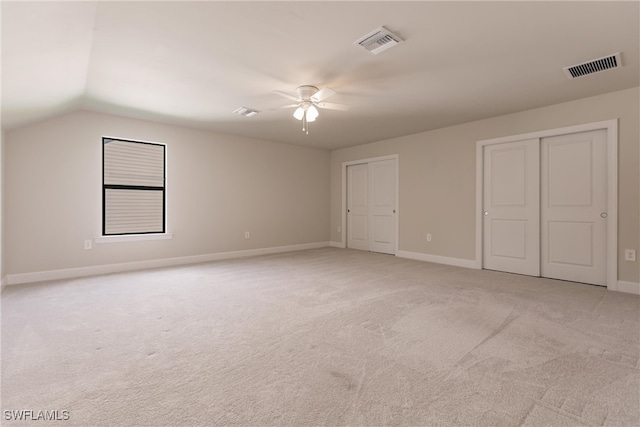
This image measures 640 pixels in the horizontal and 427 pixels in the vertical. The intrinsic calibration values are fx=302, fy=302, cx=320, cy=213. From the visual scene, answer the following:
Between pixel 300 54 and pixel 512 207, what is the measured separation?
380cm

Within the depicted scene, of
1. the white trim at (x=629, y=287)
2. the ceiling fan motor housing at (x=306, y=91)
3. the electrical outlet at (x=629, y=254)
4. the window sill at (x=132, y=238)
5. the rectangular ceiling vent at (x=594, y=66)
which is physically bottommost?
the white trim at (x=629, y=287)

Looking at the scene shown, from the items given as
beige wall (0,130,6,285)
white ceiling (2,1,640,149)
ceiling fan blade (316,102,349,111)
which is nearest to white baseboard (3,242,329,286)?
beige wall (0,130,6,285)

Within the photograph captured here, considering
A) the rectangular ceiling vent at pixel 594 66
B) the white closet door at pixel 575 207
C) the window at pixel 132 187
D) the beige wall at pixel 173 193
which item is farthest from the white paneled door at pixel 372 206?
the window at pixel 132 187

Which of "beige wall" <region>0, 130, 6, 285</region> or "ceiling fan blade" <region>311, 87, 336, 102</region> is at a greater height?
"ceiling fan blade" <region>311, 87, 336, 102</region>

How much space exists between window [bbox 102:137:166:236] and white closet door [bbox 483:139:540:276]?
17.4 ft

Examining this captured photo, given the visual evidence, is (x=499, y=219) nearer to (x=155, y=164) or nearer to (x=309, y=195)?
(x=309, y=195)

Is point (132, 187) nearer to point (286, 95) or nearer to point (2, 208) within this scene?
point (2, 208)

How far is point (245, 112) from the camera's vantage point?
4.32 m

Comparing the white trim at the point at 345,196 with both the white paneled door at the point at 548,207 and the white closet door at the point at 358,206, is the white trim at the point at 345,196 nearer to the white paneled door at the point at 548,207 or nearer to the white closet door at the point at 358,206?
the white closet door at the point at 358,206

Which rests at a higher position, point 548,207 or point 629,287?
point 548,207

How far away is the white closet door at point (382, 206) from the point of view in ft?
20.3

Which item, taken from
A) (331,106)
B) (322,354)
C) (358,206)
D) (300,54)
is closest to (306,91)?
(331,106)

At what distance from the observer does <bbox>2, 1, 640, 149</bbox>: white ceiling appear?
2049 mm

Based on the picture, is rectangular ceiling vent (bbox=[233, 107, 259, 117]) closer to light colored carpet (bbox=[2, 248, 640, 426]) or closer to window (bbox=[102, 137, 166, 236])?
window (bbox=[102, 137, 166, 236])
